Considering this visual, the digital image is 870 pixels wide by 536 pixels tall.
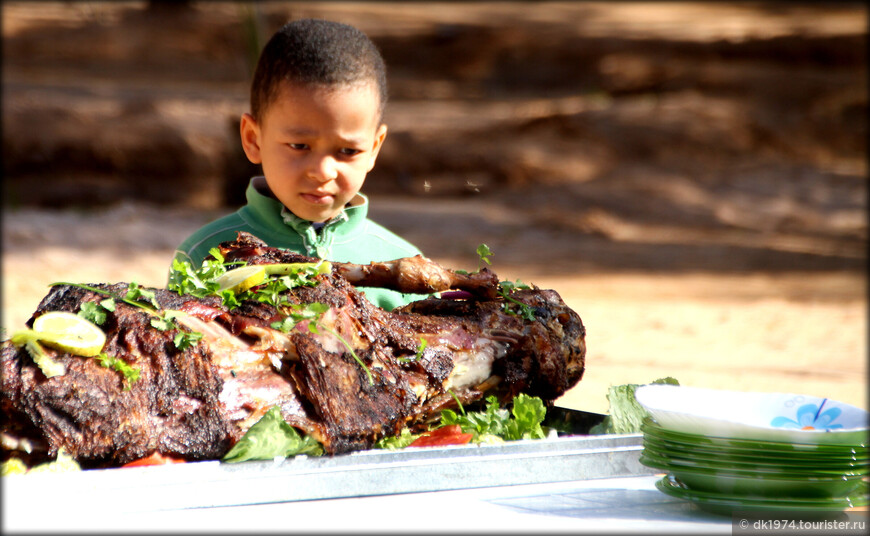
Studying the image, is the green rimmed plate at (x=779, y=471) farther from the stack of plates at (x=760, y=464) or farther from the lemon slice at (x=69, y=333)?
the lemon slice at (x=69, y=333)

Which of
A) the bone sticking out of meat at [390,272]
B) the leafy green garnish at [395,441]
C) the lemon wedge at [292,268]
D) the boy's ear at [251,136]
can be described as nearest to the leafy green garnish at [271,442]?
the leafy green garnish at [395,441]

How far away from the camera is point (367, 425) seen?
229 cm

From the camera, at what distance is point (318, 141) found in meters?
3.09

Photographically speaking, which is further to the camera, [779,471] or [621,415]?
[621,415]

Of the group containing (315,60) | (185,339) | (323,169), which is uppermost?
(315,60)

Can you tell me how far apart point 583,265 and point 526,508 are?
1067 centimetres

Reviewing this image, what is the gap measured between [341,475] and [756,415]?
1.06 metres

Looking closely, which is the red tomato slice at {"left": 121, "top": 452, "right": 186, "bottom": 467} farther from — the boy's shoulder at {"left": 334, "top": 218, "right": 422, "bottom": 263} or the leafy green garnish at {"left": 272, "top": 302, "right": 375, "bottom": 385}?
the boy's shoulder at {"left": 334, "top": 218, "right": 422, "bottom": 263}

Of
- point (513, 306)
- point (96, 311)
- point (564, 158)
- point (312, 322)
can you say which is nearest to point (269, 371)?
point (312, 322)

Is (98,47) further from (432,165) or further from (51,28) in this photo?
(432,165)

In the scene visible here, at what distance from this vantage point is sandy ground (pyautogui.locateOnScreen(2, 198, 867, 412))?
7.72 meters

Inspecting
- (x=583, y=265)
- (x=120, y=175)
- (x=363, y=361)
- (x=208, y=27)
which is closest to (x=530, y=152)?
(x=583, y=265)

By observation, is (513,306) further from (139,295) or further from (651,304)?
(651,304)

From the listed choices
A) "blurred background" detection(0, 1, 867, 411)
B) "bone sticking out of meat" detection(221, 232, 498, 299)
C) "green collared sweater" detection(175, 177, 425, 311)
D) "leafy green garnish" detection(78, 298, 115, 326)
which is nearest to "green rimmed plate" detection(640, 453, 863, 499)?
"bone sticking out of meat" detection(221, 232, 498, 299)
